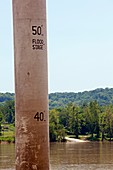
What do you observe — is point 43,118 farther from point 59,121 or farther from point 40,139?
point 59,121

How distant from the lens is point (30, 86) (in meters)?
8.33

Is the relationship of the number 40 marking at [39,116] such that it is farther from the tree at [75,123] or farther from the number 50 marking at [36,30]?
the tree at [75,123]

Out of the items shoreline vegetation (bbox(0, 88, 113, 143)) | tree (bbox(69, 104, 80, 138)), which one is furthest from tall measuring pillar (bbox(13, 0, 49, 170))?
tree (bbox(69, 104, 80, 138))

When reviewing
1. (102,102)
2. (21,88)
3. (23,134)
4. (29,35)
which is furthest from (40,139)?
(102,102)

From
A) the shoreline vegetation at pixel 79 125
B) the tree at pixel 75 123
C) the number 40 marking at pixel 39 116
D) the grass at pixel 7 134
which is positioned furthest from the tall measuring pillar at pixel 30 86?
the tree at pixel 75 123

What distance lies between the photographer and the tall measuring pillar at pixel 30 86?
8.30 meters

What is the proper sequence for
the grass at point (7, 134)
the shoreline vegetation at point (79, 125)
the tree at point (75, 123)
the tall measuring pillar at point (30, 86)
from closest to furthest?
the tall measuring pillar at point (30, 86), the grass at point (7, 134), the shoreline vegetation at point (79, 125), the tree at point (75, 123)

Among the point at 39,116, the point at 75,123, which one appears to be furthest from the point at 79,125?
the point at 39,116

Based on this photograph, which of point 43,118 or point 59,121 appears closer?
point 43,118

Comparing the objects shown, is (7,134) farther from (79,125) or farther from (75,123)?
(79,125)

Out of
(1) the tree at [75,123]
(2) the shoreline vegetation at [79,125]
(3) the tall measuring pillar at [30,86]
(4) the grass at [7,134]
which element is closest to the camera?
(3) the tall measuring pillar at [30,86]

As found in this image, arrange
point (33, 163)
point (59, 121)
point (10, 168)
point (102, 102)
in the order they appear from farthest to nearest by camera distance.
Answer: point (102, 102) < point (59, 121) < point (10, 168) < point (33, 163)

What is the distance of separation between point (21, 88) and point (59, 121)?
92416mm

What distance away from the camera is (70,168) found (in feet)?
117
